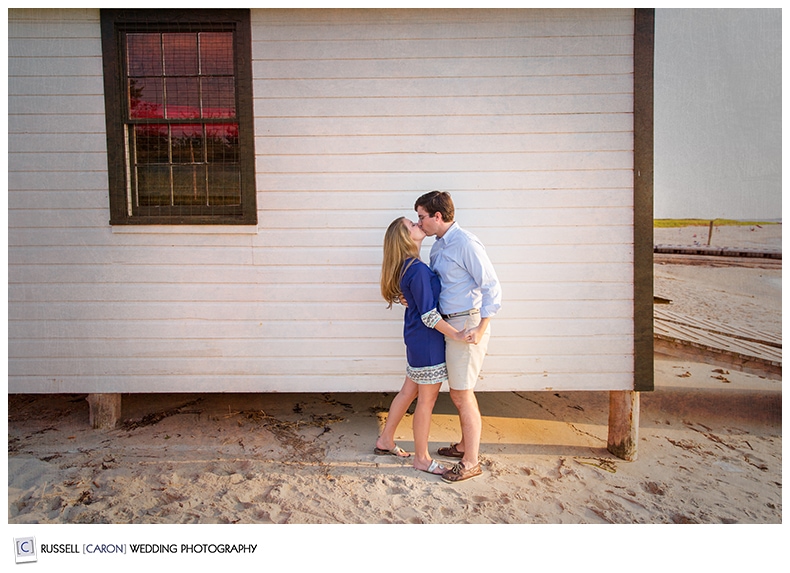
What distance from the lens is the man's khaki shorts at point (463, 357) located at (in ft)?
11.7

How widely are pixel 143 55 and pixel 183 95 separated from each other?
1.38ft

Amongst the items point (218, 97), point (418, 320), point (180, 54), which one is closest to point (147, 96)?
point (180, 54)

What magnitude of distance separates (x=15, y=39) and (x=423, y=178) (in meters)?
3.20

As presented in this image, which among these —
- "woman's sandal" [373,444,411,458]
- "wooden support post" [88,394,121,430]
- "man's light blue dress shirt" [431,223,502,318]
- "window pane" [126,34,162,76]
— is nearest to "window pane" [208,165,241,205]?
"window pane" [126,34,162,76]

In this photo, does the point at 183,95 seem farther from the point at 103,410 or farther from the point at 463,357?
the point at 463,357

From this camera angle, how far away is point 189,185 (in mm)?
4262

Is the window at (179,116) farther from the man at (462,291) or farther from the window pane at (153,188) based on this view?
the man at (462,291)

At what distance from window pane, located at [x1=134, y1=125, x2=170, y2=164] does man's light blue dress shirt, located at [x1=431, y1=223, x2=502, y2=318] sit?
226 centimetres

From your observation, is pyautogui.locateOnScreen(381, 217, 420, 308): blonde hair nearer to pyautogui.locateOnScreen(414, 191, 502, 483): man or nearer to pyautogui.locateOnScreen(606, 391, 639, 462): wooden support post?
pyautogui.locateOnScreen(414, 191, 502, 483): man

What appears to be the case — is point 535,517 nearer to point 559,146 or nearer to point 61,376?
point 559,146

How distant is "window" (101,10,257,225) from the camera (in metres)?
4.12
